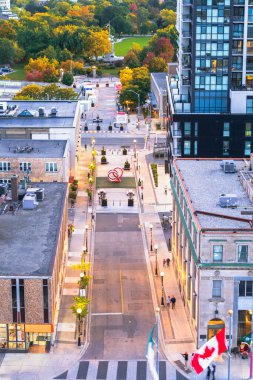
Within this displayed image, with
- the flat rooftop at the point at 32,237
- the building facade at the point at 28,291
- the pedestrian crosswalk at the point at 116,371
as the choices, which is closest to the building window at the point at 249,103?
the flat rooftop at the point at 32,237

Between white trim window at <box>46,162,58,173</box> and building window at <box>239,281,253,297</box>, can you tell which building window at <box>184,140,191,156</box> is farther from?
building window at <box>239,281,253,297</box>

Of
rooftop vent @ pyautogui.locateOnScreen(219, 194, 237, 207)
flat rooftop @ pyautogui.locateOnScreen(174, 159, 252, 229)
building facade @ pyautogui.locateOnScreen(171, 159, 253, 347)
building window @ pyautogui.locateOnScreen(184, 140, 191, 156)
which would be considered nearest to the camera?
building facade @ pyautogui.locateOnScreen(171, 159, 253, 347)

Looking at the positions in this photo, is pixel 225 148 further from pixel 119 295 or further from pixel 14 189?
pixel 119 295

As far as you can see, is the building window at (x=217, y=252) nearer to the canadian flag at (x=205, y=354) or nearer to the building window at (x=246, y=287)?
the building window at (x=246, y=287)

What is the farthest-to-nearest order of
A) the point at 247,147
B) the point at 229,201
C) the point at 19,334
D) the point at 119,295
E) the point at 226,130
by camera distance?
the point at 247,147
the point at 226,130
the point at 119,295
the point at 229,201
the point at 19,334

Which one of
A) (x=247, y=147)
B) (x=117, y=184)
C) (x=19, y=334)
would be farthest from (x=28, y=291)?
(x=117, y=184)

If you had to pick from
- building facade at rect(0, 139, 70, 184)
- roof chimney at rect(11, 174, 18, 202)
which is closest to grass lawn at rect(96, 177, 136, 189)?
building facade at rect(0, 139, 70, 184)

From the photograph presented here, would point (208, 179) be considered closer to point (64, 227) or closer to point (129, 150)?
point (64, 227)
